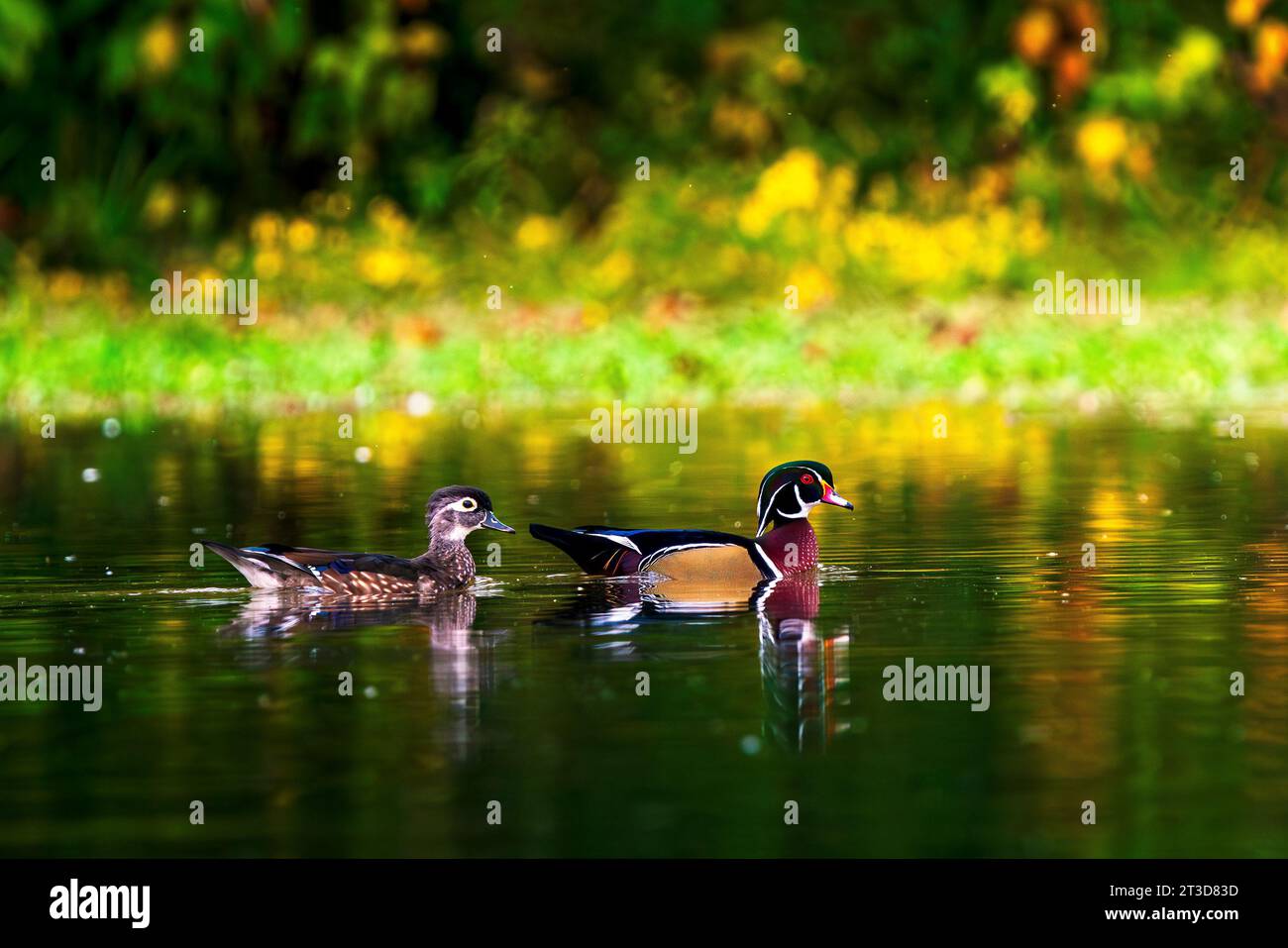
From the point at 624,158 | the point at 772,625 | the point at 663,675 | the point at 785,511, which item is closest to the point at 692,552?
the point at 785,511

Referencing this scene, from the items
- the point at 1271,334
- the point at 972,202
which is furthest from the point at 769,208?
the point at 1271,334

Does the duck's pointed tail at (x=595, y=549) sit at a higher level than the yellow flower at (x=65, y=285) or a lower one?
lower

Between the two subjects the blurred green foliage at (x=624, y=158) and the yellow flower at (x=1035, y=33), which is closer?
the blurred green foliage at (x=624, y=158)

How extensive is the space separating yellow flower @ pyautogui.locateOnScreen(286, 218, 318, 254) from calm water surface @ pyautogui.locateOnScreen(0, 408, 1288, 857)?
447 inches

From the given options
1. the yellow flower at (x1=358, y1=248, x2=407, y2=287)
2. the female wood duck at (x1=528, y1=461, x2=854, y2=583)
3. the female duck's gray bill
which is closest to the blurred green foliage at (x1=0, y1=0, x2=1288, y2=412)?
the yellow flower at (x1=358, y1=248, x2=407, y2=287)

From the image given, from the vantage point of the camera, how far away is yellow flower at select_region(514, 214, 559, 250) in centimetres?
2764

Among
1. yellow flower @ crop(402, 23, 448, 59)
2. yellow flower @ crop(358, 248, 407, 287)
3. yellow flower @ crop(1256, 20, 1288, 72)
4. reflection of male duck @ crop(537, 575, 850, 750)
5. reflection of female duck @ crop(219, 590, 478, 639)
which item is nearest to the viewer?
reflection of male duck @ crop(537, 575, 850, 750)

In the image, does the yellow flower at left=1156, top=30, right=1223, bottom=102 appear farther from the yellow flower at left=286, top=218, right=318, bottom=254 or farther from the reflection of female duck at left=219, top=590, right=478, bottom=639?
the reflection of female duck at left=219, top=590, right=478, bottom=639

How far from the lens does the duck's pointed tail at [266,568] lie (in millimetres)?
11109

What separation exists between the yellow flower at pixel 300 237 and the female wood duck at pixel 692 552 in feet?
52.0

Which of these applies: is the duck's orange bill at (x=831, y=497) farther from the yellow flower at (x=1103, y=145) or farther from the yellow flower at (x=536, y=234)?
the yellow flower at (x=1103, y=145)

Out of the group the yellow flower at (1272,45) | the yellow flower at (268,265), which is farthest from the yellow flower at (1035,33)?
the yellow flower at (268,265)
